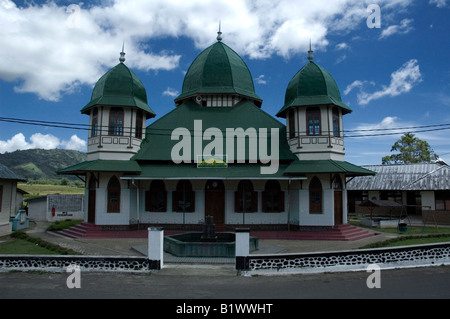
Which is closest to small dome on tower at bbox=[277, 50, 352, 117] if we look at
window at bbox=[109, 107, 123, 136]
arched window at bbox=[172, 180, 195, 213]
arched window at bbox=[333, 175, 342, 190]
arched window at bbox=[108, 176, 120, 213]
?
arched window at bbox=[333, 175, 342, 190]

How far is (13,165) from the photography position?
111562 millimetres

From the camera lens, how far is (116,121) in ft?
59.3

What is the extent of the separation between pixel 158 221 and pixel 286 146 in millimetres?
8267

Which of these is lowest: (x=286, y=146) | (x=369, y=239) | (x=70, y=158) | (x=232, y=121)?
(x=369, y=239)

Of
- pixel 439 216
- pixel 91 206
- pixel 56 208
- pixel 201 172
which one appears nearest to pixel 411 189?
pixel 439 216

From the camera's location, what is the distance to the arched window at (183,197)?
58.4ft

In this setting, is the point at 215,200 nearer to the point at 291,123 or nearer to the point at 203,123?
the point at 203,123

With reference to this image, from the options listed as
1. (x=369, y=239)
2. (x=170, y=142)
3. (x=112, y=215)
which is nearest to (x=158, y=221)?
(x=112, y=215)

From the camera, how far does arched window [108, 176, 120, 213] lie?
56.5 feet

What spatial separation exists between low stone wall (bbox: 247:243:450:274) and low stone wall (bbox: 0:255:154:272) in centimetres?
345

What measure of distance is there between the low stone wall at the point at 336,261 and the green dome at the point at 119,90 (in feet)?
39.0

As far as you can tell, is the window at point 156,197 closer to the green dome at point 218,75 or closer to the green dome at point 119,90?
the green dome at point 119,90

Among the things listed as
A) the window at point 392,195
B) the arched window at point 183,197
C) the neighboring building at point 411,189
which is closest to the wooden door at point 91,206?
the arched window at point 183,197
